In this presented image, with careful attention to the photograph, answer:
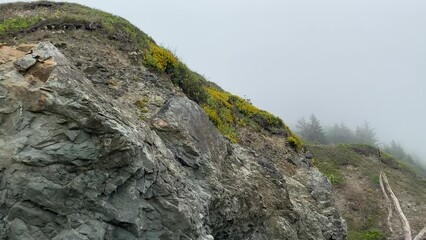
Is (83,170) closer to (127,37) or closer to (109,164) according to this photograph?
(109,164)

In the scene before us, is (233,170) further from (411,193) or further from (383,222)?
(411,193)

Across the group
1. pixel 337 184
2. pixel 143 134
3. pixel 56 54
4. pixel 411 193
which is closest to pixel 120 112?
pixel 143 134

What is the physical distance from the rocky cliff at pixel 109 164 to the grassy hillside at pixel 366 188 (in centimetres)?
2097

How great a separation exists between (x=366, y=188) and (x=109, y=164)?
33229 millimetres

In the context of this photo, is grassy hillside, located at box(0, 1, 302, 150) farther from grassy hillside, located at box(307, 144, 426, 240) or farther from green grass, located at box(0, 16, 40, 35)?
grassy hillside, located at box(307, 144, 426, 240)

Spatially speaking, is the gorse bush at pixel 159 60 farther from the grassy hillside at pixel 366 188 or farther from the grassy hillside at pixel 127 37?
the grassy hillside at pixel 366 188

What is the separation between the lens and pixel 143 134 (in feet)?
32.8

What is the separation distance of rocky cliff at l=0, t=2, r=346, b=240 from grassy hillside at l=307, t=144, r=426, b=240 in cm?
2097

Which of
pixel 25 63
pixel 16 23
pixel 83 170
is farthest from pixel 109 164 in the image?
pixel 16 23

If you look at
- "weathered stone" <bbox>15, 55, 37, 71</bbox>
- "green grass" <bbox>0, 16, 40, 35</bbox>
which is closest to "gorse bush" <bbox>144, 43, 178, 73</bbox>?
"green grass" <bbox>0, 16, 40, 35</bbox>

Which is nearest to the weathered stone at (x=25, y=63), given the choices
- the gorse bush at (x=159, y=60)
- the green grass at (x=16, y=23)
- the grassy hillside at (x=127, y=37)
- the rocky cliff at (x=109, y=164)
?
the rocky cliff at (x=109, y=164)

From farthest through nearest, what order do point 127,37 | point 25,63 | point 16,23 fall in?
point 127,37 < point 16,23 < point 25,63

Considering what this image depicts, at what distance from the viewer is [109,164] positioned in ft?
28.6

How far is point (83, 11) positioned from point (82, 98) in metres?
12.9
